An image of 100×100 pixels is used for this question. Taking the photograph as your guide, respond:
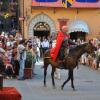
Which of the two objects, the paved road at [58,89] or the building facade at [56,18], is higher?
the building facade at [56,18]

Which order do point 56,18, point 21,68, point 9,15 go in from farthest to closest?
point 9,15, point 56,18, point 21,68

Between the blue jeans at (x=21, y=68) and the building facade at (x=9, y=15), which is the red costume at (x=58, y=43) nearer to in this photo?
the blue jeans at (x=21, y=68)

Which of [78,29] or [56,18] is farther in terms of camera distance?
[56,18]

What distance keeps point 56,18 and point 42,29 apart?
1554 millimetres

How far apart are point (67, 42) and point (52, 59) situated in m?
0.95

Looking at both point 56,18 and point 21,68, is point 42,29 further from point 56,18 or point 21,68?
point 21,68

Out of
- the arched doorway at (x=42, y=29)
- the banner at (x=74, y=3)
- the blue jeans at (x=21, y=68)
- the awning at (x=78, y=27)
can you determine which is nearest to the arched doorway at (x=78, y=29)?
the awning at (x=78, y=27)

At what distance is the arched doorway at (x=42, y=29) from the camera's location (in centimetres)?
4791

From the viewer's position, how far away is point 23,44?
904 inches

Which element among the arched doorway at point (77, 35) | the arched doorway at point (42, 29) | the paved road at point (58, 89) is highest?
the arched doorway at point (42, 29)

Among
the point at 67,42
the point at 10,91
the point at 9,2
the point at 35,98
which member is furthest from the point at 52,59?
the point at 9,2

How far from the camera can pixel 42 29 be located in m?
48.2

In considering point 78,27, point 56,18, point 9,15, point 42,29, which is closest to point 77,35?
point 78,27

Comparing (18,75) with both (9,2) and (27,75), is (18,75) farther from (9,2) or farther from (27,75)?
(9,2)
